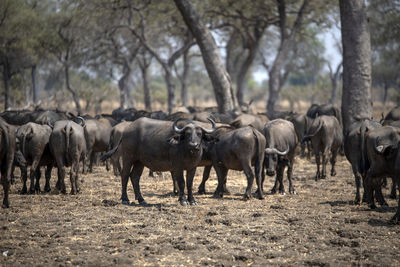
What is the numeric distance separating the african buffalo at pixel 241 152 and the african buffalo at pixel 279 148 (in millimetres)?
348

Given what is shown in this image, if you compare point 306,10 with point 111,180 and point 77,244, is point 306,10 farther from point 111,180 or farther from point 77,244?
point 77,244

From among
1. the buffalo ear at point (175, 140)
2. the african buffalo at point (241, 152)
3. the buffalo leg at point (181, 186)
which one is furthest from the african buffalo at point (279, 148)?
the buffalo ear at point (175, 140)

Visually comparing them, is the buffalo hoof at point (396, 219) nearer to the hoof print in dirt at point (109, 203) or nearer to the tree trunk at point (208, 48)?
the hoof print in dirt at point (109, 203)

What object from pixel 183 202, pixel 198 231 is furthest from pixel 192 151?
pixel 198 231

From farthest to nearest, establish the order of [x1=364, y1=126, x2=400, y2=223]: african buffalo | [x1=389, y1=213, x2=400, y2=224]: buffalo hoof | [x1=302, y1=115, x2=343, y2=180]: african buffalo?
1. [x1=302, y1=115, x2=343, y2=180]: african buffalo
2. [x1=364, y1=126, x2=400, y2=223]: african buffalo
3. [x1=389, y1=213, x2=400, y2=224]: buffalo hoof

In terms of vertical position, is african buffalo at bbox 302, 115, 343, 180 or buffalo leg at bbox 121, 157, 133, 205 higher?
african buffalo at bbox 302, 115, 343, 180

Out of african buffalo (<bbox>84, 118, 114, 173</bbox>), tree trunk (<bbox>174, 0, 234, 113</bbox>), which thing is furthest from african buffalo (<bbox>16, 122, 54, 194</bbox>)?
tree trunk (<bbox>174, 0, 234, 113</bbox>)

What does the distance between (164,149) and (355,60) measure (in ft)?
33.6

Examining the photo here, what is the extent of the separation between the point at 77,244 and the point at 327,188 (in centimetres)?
723

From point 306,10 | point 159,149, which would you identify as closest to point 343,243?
point 159,149

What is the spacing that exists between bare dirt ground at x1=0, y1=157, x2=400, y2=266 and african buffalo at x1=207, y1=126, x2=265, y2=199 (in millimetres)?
563

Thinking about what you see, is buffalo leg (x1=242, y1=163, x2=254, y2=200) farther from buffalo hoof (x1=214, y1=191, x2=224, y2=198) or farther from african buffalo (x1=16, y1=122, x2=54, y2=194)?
african buffalo (x1=16, y1=122, x2=54, y2=194)

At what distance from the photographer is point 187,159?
30.7 feet

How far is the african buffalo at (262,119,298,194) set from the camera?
1071 cm
